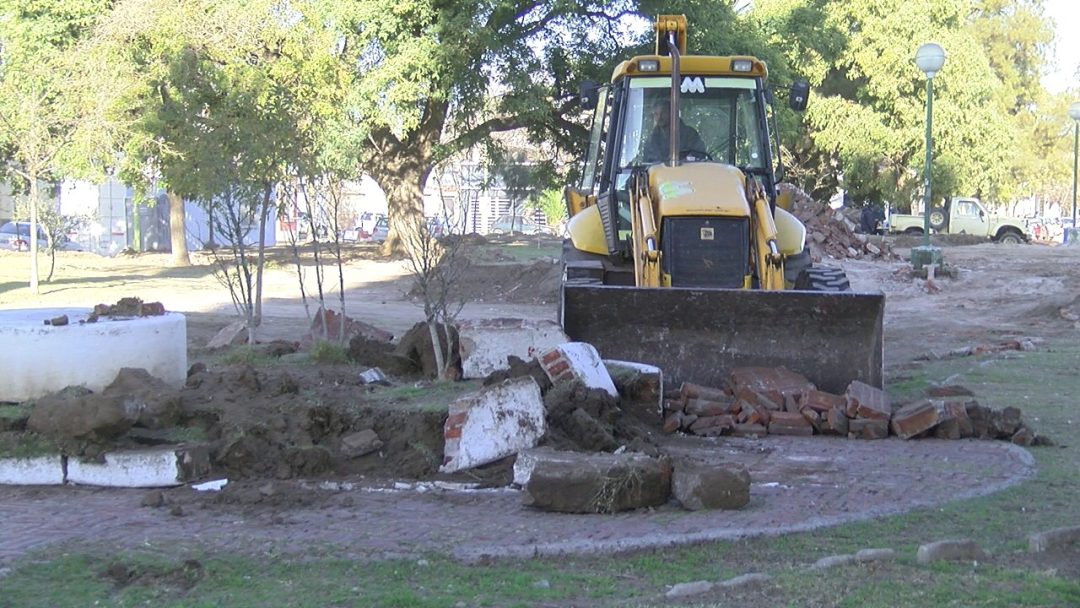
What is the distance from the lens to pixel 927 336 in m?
17.8

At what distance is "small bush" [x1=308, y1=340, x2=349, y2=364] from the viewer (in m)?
11.6

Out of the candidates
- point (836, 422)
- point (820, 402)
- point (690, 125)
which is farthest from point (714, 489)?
point (690, 125)

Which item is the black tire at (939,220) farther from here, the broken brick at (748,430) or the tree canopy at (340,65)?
the broken brick at (748,430)

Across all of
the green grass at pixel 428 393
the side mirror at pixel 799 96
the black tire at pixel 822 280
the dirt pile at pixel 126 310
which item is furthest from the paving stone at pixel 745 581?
the side mirror at pixel 799 96

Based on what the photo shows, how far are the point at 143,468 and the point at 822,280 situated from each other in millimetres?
6686

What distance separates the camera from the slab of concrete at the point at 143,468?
7.72 metres

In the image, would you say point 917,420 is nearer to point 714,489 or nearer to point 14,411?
point 714,489

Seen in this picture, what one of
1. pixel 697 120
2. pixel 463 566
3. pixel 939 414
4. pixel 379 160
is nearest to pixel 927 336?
pixel 697 120

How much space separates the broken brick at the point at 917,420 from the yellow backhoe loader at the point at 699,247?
0.97 meters

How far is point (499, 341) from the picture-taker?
10.6m

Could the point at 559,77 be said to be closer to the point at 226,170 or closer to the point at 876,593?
the point at 226,170

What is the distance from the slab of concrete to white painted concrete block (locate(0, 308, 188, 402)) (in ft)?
3.40

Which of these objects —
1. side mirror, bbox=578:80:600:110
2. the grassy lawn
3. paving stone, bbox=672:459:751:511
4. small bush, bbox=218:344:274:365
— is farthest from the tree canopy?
the grassy lawn

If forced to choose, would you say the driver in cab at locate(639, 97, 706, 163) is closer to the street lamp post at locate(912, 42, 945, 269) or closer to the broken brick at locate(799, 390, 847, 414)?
the broken brick at locate(799, 390, 847, 414)
